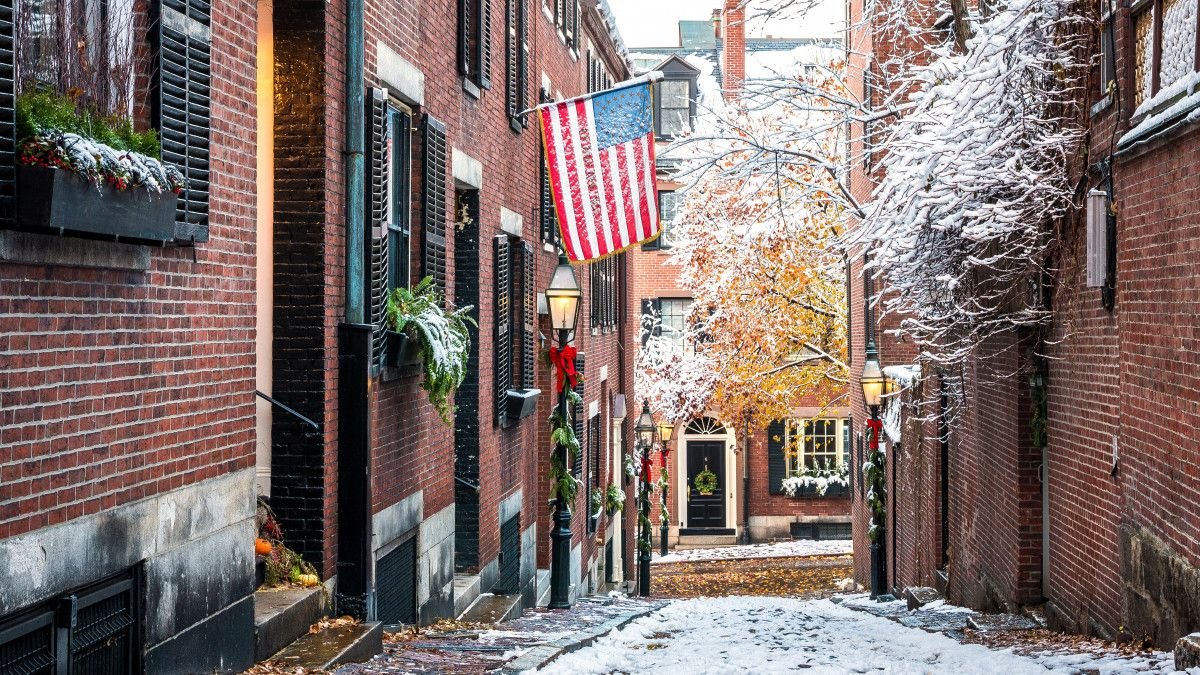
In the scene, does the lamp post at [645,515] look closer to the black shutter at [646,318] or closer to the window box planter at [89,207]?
the black shutter at [646,318]

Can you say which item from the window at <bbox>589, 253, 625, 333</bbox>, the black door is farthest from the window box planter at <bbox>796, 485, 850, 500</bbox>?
the window at <bbox>589, 253, 625, 333</bbox>

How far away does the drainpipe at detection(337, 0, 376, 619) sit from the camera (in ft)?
32.4

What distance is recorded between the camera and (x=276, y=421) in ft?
31.4

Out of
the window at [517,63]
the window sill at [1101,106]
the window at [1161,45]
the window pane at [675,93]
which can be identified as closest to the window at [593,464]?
the window at [517,63]

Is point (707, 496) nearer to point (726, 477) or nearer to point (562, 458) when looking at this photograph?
point (726, 477)

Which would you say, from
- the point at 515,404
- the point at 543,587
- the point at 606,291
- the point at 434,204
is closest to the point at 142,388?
the point at 434,204

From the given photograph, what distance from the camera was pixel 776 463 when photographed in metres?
42.2

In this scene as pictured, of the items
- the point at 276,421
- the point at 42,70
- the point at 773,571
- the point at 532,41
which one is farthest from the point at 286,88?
the point at 773,571

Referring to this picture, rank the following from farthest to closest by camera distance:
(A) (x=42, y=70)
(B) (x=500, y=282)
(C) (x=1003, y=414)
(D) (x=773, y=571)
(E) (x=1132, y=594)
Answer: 1. (D) (x=773, y=571)
2. (B) (x=500, y=282)
3. (C) (x=1003, y=414)
4. (E) (x=1132, y=594)
5. (A) (x=42, y=70)

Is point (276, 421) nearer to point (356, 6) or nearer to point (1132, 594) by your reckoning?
point (356, 6)

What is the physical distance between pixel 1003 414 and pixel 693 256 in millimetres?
22256

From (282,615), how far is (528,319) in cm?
1050

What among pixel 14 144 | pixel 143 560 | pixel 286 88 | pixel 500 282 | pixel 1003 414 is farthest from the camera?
pixel 500 282

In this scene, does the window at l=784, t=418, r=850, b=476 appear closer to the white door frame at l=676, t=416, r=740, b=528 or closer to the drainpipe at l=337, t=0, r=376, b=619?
the white door frame at l=676, t=416, r=740, b=528
